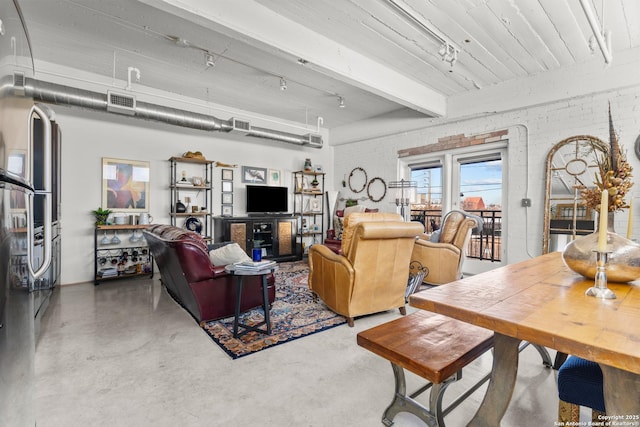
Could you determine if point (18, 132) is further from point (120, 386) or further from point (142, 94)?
point (142, 94)

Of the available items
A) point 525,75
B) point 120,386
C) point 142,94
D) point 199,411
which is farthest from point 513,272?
point 142,94

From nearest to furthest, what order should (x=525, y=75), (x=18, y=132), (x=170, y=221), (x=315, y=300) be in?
(x=18, y=132) → (x=315, y=300) → (x=525, y=75) → (x=170, y=221)

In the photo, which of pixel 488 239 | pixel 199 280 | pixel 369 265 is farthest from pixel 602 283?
pixel 488 239

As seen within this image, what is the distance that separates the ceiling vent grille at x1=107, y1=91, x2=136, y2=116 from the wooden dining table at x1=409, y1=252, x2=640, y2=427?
4146 millimetres

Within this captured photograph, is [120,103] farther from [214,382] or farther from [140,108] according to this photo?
[214,382]

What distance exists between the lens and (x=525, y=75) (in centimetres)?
421

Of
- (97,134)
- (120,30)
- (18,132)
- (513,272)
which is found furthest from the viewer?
(97,134)

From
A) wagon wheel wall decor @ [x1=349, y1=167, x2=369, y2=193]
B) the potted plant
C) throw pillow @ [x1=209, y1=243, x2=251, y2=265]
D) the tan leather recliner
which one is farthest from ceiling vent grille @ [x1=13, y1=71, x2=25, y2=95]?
wagon wheel wall decor @ [x1=349, y1=167, x2=369, y2=193]

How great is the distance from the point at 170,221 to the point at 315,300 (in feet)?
9.85

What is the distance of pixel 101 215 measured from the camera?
4441mm

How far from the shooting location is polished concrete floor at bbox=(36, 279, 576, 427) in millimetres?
1674

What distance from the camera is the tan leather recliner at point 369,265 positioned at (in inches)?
110

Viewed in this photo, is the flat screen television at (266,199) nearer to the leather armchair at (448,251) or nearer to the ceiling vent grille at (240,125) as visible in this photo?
the ceiling vent grille at (240,125)

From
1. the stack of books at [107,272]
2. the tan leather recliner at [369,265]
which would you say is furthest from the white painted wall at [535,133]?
the stack of books at [107,272]
